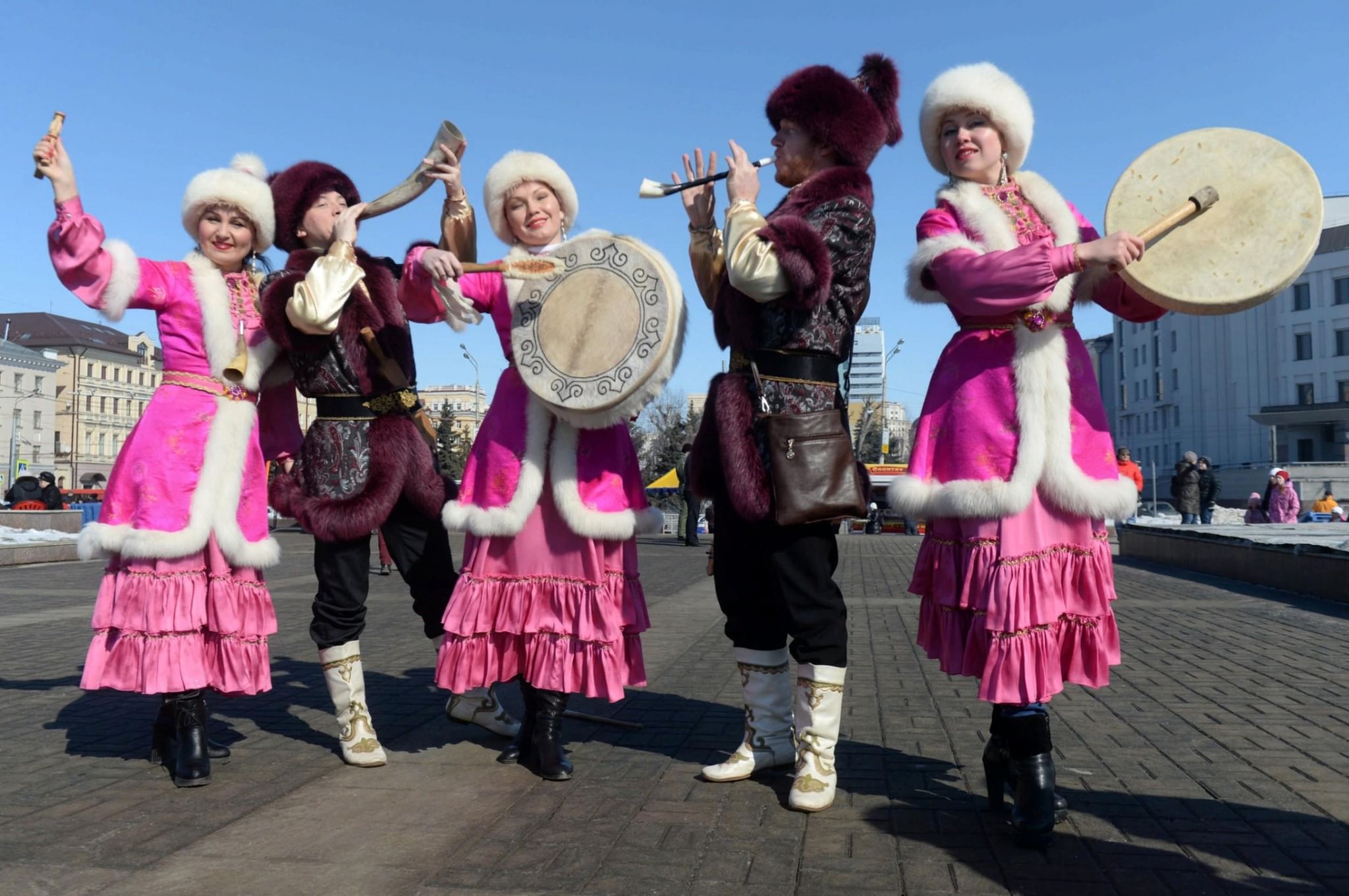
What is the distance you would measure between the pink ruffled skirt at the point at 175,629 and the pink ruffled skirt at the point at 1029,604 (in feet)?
8.47

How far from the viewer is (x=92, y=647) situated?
4.03 metres

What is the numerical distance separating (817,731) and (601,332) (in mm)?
1547

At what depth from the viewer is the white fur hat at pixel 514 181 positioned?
170 inches

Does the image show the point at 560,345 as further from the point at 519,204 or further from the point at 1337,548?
the point at 1337,548

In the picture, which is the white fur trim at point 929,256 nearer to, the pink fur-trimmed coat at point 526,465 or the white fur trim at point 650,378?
the white fur trim at point 650,378

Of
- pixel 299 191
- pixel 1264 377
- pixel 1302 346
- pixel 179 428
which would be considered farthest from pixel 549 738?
pixel 1264 377

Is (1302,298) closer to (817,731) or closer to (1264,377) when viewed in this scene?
(1264,377)

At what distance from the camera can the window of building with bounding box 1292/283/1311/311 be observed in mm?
67312

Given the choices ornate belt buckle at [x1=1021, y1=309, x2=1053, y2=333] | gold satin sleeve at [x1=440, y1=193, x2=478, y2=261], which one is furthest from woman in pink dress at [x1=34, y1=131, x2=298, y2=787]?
ornate belt buckle at [x1=1021, y1=309, x2=1053, y2=333]

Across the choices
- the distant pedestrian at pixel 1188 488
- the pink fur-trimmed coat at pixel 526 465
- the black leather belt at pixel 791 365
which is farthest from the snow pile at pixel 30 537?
the distant pedestrian at pixel 1188 488

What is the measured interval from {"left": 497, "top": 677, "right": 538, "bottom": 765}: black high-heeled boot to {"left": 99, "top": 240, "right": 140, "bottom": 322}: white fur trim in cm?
205

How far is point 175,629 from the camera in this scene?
13.0 feet

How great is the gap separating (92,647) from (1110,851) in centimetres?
A: 353

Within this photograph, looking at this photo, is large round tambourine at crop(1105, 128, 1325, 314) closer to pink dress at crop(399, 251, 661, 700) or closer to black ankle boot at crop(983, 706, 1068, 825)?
black ankle boot at crop(983, 706, 1068, 825)
